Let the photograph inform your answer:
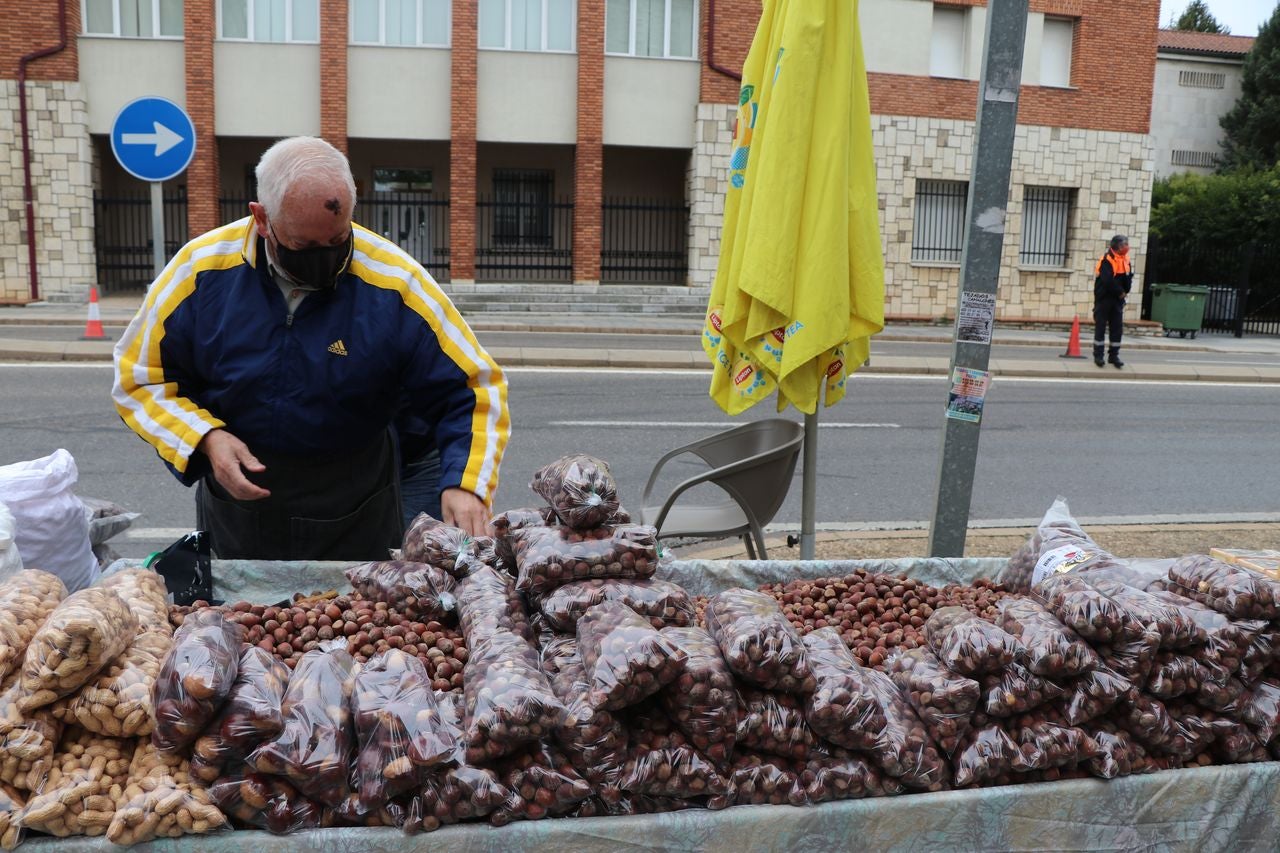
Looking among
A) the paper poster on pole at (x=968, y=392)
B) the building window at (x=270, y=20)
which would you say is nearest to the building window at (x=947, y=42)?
the building window at (x=270, y=20)

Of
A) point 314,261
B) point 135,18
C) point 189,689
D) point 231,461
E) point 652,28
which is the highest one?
point 652,28

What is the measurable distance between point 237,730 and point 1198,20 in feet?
246

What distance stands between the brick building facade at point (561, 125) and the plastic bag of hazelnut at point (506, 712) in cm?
2305

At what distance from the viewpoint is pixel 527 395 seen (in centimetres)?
1245

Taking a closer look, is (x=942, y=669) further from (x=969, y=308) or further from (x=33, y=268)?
(x=33, y=268)

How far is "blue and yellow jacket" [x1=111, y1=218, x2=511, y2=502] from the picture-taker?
326 cm

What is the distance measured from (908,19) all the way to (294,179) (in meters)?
24.9

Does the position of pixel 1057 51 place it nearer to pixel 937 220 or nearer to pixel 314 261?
pixel 937 220

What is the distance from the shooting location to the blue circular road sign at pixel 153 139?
39.6 ft

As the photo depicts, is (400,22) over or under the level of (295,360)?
over

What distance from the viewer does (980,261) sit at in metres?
4.21

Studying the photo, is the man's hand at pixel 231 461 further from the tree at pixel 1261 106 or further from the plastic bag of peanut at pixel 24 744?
A: the tree at pixel 1261 106

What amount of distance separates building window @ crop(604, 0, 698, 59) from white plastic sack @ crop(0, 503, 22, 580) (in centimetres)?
2353

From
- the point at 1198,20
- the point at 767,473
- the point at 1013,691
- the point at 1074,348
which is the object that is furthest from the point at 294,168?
the point at 1198,20
